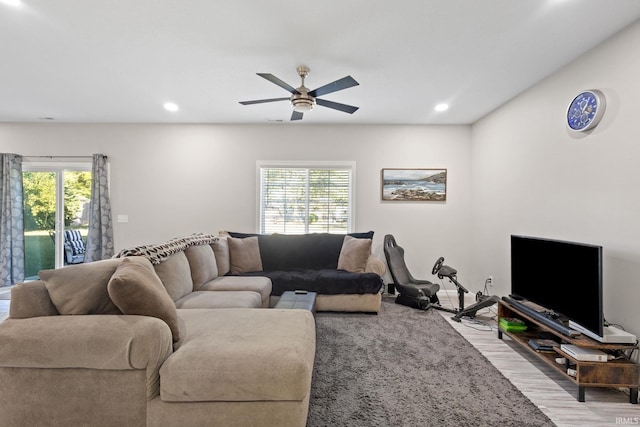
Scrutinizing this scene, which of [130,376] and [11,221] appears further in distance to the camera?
[11,221]

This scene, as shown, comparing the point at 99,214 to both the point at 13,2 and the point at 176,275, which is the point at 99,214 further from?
the point at 13,2

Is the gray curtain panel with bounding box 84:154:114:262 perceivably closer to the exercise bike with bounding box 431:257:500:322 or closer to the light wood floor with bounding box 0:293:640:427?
A: the exercise bike with bounding box 431:257:500:322

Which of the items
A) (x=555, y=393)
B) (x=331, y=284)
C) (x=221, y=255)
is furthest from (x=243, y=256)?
(x=555, y=393)

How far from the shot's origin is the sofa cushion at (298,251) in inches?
162

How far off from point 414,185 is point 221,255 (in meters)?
3.07

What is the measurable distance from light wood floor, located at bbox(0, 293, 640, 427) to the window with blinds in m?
2.56

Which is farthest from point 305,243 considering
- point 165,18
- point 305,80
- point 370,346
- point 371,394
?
point 165,18

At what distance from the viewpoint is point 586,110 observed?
94.9 inches

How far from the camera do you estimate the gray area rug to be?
175 cm

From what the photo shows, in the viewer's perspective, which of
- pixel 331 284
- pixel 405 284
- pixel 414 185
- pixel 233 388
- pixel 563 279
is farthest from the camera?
pixel 414 185

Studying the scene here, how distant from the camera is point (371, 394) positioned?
6.44 feet

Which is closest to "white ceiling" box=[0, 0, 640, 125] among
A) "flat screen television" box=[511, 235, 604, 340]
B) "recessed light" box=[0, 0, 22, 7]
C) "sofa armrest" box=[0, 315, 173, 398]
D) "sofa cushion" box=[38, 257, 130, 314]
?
"recessed light" box=[0, 0, 22, 7]

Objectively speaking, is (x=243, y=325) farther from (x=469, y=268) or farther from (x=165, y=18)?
(x=469, y=268)

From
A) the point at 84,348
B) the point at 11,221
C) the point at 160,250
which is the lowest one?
the point at 84,348
